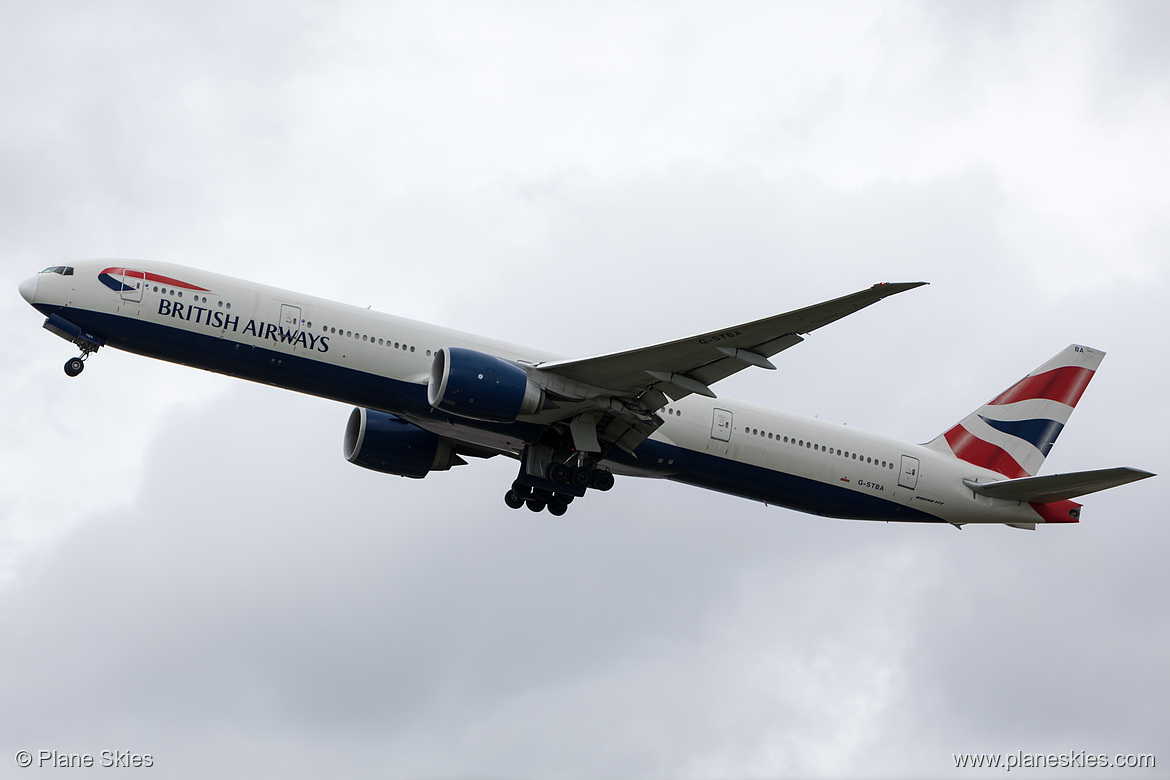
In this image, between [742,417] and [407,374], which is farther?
[742,417]

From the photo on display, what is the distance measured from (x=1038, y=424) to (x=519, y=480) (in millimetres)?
17954

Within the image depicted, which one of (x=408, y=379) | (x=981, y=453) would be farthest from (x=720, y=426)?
(x=981, y=453)

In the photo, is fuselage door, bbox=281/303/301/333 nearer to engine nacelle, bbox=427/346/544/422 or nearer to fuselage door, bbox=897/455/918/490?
engine nacelle, bbox=427/346/544/422

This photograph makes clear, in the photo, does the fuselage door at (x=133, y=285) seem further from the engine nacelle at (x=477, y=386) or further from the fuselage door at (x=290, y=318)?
the engine nacelle at (x=477, y=386)

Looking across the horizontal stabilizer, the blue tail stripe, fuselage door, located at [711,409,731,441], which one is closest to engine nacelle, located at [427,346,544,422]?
fuselage door, located at [711,409,731,441]

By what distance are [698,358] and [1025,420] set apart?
50.9ft

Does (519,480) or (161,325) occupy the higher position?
(161,325)

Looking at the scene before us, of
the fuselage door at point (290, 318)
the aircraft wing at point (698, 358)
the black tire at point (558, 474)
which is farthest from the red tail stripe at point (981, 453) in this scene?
the fuselage door at point (290, 318)

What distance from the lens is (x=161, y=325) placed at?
30.5 m

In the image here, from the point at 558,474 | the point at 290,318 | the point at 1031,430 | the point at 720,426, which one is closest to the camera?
the point at 290,318

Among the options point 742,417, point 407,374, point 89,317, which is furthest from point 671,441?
point 89,317

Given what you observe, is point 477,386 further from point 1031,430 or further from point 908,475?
point 1031,430

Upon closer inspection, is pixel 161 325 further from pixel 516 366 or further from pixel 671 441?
pixel 671 441

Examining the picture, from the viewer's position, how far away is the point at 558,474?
33.8 meters
